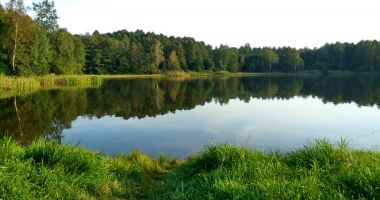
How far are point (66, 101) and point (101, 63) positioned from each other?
62.2 m

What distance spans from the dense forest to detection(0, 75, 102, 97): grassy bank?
2720 mm

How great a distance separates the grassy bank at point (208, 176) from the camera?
5668 millimetres

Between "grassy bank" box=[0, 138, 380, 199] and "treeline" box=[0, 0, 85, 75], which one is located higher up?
"treeline" box=[0, 0, 85, 75]

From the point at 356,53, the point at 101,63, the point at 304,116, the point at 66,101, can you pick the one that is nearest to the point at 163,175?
the point at 304,116

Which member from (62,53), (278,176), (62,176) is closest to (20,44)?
(62,53)

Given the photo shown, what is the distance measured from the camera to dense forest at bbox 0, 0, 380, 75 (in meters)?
47.8

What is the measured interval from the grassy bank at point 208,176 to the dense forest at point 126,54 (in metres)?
43.8

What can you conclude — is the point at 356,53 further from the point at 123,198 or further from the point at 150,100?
the point at 123,198

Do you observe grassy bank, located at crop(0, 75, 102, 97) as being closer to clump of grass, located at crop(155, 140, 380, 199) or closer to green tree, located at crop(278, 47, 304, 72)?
clump of grass, located at crop(155, 140, 380, 199)

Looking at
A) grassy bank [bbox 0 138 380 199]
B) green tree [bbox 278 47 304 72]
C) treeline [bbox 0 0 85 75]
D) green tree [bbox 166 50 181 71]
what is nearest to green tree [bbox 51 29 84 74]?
treeline [bbox 0 0 85 75]

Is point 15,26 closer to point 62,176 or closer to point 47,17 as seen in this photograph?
point 47,17

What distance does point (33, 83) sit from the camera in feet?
139

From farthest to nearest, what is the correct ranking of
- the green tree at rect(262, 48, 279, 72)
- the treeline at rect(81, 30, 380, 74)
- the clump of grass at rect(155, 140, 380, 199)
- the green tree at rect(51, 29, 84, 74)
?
the green tree at rect(262, 48, 279, 72), the treeline at rect(81, 30, 380, 74), the green tree at rect(51, 29, 84, 74), the clump of grass at rect(155, 140, 380, 199)

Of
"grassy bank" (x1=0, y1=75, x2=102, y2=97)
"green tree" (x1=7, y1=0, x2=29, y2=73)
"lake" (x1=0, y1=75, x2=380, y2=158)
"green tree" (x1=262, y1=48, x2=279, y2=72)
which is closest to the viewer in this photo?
"lake" (x1=0, y1=75, x2=380, y2=158)
